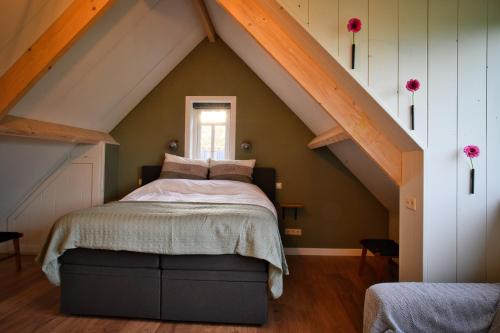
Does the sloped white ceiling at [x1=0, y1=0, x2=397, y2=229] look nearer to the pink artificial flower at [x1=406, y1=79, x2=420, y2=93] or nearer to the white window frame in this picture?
the white window frame

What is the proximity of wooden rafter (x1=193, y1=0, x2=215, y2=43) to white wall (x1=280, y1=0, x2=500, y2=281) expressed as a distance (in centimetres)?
181

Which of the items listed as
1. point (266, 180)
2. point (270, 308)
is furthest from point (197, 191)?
point (270, 308)

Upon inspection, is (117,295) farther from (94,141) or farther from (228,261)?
(94,141)

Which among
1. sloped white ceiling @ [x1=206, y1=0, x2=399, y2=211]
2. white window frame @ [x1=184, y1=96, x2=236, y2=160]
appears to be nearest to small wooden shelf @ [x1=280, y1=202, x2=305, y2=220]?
sloped white ceiling @ [x1=206, y1=0, x2=399, y2=211]

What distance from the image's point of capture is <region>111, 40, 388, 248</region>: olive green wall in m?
3.85

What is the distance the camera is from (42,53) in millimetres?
2107

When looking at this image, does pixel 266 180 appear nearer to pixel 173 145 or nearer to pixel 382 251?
pixel 173 145

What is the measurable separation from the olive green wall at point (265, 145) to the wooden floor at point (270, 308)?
0.82 metres

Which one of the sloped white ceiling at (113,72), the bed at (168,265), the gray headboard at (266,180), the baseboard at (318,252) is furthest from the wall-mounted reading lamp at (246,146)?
the bed at (168,265)

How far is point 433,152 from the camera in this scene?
1738 millimetres

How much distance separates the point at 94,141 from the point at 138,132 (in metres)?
0.62

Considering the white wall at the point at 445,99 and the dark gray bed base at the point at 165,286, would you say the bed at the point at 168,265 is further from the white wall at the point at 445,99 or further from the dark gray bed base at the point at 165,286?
the white wall at the point at 445,99

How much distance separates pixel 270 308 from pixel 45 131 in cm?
257

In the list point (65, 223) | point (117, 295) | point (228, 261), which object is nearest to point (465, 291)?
point (228, 261)
